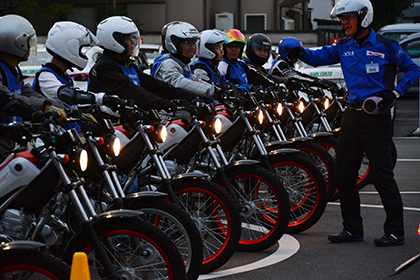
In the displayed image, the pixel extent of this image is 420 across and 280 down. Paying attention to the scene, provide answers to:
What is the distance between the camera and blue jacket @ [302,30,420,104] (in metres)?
6.30

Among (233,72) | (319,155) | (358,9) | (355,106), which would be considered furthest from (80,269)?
(233,72)

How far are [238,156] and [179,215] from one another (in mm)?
2083

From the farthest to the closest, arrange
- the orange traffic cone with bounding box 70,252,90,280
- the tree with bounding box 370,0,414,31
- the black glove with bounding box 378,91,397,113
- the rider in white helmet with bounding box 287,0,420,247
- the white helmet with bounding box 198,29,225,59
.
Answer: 1. the tree with bounding box 370,0,414,31
2. the white helmet with bounding box 198,29,225,59
3. the rider in white helmet with bounding box 287,0,420,247
4. the black glove with bounding box 378,91,397,113
5. the orange traffic cone with bounding box 70,252,90,280

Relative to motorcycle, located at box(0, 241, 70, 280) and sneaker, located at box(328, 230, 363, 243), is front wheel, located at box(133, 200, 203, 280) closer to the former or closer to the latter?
motorcycle, located at box(0, 241, 70, 280)

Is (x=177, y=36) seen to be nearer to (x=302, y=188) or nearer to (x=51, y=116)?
(x=302, y=188)

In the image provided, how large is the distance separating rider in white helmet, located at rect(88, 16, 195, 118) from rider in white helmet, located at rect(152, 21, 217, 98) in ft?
1.19

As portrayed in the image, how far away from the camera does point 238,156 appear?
6.65m

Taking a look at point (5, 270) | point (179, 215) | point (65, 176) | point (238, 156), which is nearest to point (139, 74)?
point (238, 156)

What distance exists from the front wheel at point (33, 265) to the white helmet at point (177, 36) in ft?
11.6

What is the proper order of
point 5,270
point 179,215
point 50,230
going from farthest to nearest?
point 179,215 → point 50,230 → point 5,270

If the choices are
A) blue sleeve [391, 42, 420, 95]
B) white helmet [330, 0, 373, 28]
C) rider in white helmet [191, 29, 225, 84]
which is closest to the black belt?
blue sleeve [391, 42, 420, 95]

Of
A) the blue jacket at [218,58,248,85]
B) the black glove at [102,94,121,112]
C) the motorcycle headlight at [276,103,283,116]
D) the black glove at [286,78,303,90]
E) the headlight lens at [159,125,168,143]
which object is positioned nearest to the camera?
the black glove at [102,94,121,112]

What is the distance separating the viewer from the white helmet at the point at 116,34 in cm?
595

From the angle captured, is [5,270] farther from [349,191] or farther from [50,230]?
[349,191]
